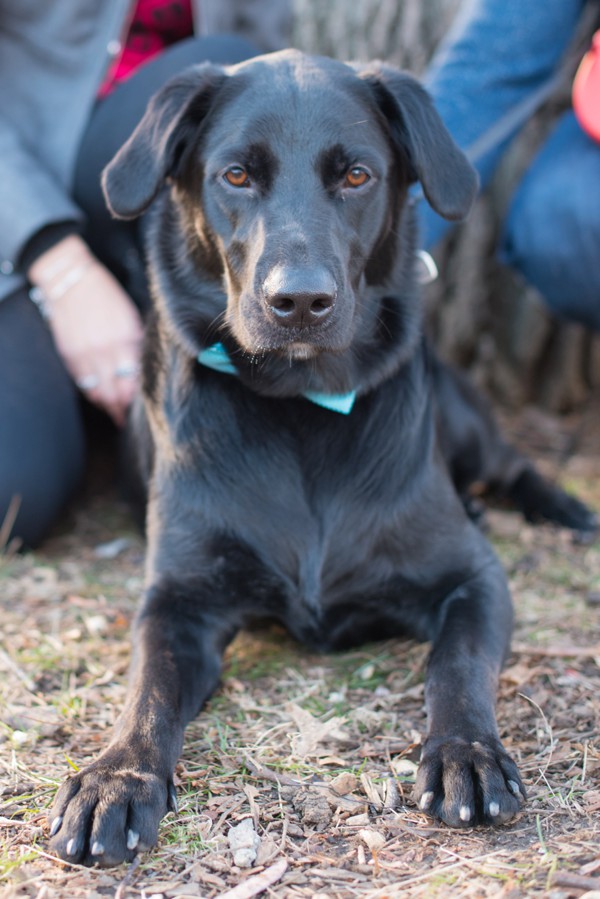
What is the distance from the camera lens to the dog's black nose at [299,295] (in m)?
1.88

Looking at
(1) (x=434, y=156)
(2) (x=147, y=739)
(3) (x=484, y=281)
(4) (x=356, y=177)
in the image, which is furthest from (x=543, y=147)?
(2) (x=147, y=739)

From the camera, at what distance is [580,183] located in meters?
3.25

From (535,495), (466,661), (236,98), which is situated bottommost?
(535,495)

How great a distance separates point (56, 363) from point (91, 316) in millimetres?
205

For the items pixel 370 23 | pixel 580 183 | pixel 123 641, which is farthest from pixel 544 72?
pixel 123 641

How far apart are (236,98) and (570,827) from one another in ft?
5.65

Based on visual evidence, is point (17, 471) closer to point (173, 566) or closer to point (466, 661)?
point (173, 566)

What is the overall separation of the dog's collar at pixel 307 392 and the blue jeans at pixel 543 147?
95 cm

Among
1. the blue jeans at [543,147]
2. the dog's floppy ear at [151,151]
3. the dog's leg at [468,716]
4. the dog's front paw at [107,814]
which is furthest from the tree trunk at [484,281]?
the dog's front paw at [107,814]

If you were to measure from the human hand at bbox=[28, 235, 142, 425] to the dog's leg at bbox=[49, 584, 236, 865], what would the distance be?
1.15 m

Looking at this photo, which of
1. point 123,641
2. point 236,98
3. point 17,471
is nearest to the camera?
point 236,98

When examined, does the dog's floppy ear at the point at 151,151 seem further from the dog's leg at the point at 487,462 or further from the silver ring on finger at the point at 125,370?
the dog's leg at the point at 487,462

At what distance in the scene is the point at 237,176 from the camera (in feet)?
7.02

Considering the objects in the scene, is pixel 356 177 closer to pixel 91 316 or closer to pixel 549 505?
pixel 91 316
